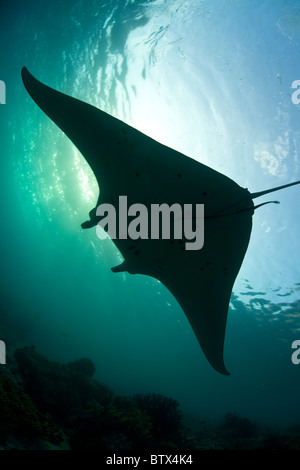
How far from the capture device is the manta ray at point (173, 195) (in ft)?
8.46

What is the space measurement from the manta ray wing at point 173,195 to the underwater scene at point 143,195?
2 cm

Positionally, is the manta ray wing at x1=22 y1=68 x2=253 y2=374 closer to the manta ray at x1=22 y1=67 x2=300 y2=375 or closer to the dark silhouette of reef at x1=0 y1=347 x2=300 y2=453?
the manta ray at x1=22 y1=67 x2=300 y2=375

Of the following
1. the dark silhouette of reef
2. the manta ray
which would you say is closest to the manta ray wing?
the manta ray

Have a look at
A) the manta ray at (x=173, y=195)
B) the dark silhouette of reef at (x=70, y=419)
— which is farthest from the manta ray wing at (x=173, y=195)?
the dark silhouette of reef at (x=70, y=419)

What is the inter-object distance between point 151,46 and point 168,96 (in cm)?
160

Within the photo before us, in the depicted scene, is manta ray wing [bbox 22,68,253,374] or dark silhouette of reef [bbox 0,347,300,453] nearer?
manta ray wing [bbox 22,68,253,374]

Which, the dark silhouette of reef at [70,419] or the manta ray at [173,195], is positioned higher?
the manta ray at [173,195]

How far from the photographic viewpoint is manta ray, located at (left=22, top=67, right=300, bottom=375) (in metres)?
2.58

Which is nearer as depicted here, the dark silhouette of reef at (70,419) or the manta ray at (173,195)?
the manta ray at (173,195)

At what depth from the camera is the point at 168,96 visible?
8.93m

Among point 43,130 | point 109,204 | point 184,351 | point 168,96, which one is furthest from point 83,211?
point 184,351

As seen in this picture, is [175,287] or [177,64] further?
[177,64]

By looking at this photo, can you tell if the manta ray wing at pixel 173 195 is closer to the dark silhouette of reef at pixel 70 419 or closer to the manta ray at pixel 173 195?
the manta ray at pixel 173 195
